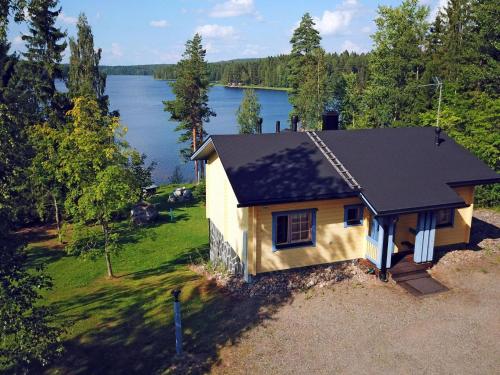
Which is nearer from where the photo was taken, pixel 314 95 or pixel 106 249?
pixel 106 249

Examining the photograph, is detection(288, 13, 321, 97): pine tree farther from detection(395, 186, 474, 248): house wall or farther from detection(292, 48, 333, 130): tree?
detection(395, 186, 474, 248): house wall

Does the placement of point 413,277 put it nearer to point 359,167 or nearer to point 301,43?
point 359,167

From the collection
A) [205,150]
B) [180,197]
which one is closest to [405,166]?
[205,150]

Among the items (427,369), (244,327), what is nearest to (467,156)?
(427,369)

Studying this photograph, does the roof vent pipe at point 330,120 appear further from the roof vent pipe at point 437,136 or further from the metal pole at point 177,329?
the metal pole at point 177,329

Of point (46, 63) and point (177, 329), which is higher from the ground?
point (46, 63)

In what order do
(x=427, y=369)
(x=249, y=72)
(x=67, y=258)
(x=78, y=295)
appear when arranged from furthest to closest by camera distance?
(x=249, y=72), (x=67, y=258), (x=78, y=295), (x=427, y=369)

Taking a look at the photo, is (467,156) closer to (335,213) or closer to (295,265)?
(335,213)
